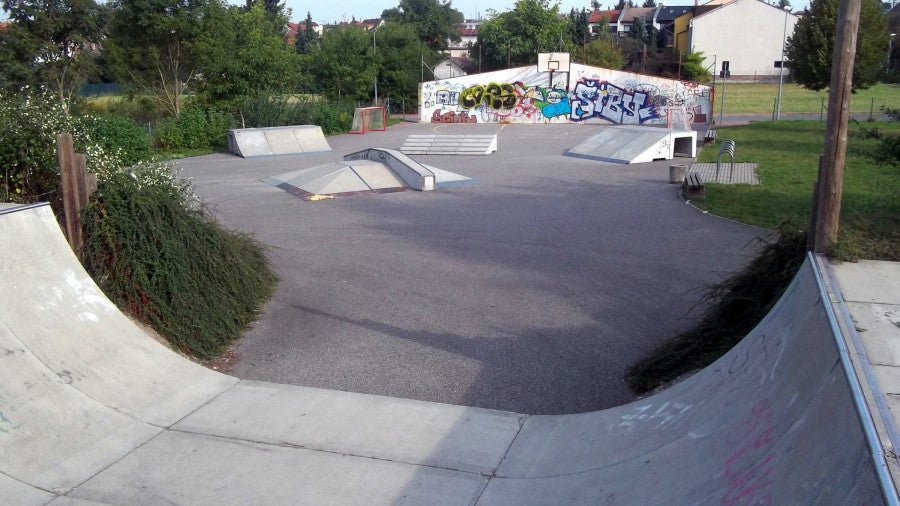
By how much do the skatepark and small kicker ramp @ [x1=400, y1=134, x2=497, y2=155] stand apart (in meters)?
17.9

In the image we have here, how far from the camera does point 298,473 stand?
217 inches

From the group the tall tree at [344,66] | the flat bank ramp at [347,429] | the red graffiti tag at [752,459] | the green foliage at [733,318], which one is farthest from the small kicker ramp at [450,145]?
the red graffiti tag at [752,459]

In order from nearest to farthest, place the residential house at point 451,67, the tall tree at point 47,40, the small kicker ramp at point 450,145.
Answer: the small kicker ramp at point 450,145 → the tall tree at point 47,40 → the residential house at point 451,67

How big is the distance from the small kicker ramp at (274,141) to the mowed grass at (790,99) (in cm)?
2685

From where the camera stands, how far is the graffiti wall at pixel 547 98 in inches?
1761

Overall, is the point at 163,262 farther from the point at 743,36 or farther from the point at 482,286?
the point at 743,36

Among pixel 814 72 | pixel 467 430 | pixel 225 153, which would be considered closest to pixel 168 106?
pixel 225 153

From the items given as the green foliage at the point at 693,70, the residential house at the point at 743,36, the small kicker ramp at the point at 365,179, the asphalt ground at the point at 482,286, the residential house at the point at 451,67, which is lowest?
the asphalt ground at the point at 482,286

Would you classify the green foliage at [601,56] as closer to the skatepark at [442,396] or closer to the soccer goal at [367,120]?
the soccer goal at [367,120]

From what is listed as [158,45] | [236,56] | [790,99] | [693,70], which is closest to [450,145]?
[236,56]

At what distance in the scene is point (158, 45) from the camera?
1455 inches

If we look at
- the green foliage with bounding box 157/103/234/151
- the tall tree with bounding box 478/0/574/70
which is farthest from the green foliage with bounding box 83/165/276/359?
the tall tree with bounding box 478/0/574/70

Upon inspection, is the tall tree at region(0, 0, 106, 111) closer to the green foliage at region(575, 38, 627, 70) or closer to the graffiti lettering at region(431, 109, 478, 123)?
the graffiti lettering at region(431, 109, 478, 123)

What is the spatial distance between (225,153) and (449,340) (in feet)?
82.5
